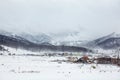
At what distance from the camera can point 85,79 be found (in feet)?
84.9

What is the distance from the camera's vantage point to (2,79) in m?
24.2

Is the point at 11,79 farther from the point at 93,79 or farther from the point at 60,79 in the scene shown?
the point at 93,79

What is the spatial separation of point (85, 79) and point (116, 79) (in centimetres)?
340

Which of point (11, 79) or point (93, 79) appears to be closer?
point (11, 79)

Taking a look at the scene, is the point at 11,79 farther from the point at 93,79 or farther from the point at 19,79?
the point at 93,79

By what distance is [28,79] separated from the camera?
24.5 metres

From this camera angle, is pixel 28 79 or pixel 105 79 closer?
pixel 28 79

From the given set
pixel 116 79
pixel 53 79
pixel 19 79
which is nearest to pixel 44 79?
pixel 53 79

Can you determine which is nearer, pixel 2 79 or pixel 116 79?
pixel 2 79

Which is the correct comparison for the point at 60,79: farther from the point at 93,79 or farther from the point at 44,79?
the point at 93,79

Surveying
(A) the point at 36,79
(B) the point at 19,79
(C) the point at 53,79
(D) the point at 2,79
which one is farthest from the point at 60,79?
(D) the point at 2,79

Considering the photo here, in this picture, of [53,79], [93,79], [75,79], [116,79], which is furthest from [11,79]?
[116,79]

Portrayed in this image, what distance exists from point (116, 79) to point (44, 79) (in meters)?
7.56

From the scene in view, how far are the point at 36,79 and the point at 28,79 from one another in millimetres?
849
